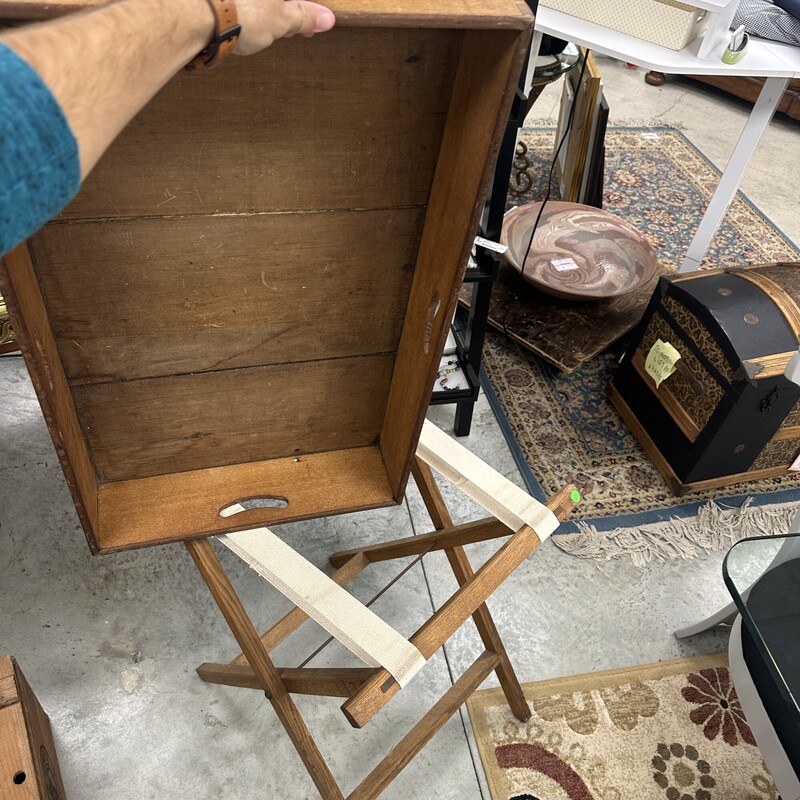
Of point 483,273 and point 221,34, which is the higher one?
point 221,34

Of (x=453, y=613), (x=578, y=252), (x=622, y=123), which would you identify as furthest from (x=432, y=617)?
(x=622, y=123)

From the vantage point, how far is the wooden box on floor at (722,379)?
1699 mm

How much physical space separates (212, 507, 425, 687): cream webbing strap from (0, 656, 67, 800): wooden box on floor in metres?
0.47

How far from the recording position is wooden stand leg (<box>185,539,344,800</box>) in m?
1.11

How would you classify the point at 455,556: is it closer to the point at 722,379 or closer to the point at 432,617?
the point at 432,617

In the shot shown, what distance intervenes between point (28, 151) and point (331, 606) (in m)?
0.76

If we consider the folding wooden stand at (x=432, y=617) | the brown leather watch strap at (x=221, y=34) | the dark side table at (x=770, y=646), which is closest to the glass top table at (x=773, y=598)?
the dark side table at (x=770, y=646)

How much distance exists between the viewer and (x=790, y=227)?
10.0ft

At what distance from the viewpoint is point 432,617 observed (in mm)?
1011

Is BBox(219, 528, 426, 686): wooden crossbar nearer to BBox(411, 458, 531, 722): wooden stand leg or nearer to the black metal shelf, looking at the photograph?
BBox(411, 458, 531, 722): wooden stand leg

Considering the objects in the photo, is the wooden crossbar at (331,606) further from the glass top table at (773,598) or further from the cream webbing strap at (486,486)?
the glass top table at (773,598)

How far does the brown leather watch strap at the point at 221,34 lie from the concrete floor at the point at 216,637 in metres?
1.31

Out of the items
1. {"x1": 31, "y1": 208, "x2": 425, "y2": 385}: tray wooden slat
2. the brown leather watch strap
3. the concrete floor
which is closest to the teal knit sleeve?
the brown leather watch strap

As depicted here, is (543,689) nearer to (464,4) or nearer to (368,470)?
(368,470)
